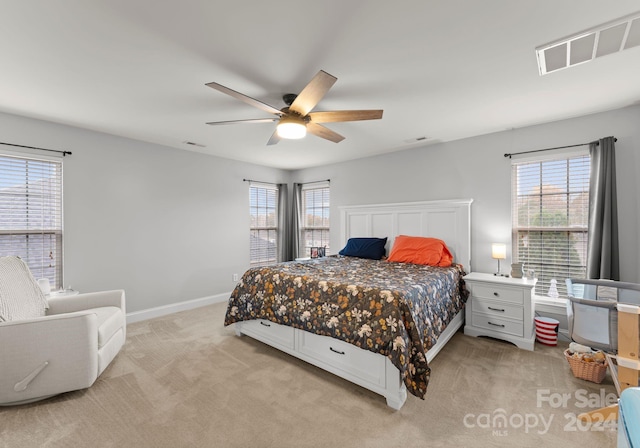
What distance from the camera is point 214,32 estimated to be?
1710 millimetres

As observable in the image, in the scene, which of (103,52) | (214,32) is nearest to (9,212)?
(103,52)

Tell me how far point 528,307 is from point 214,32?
375 centimetres

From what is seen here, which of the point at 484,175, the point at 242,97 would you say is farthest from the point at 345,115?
the point at 484,175

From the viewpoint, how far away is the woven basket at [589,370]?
229cm

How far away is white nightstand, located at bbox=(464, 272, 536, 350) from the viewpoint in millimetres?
2969

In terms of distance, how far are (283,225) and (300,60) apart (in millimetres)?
4055

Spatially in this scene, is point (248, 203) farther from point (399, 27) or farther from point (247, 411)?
point (399, 27)

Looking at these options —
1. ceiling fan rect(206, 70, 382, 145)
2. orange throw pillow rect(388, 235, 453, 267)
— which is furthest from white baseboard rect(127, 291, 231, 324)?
ceiling fan rect(206, 70, 382, 145)

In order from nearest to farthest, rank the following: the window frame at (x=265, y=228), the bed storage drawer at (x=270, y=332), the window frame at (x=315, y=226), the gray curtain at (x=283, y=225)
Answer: the bed storage drawer at (x=270, y=332) < the window frame at (x=265, y=228) < the window frame at (x=315, y=226) < the gray curtain at (x=283, y=225)

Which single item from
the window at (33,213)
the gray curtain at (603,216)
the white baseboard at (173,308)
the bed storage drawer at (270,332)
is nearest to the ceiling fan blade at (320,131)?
the bed storage drawer at (270,332)

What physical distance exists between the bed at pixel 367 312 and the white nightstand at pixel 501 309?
15 centimetres

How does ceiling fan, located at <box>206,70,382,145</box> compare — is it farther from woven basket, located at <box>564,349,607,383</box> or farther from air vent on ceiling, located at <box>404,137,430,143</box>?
woven basket, located at <box>564,349,607,383</box>

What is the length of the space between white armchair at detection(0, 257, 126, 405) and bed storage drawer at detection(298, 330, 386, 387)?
1.71 meters

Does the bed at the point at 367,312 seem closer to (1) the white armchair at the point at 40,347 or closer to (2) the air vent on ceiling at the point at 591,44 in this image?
(1) the white armchair at the point at 40,347
